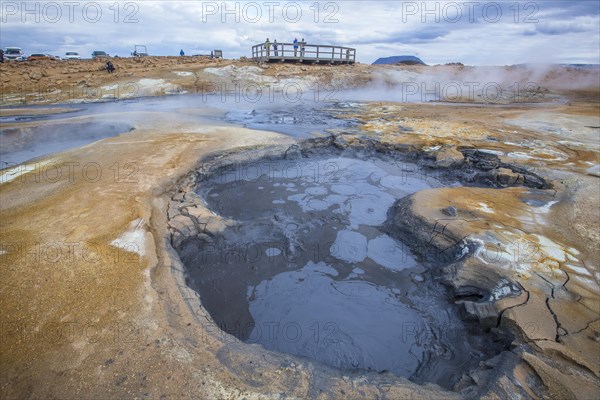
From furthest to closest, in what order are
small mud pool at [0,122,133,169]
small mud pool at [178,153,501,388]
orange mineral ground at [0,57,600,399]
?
small mud pool at [0,122,133,169] < small mud pool at [178,153,501,388] < orange mineral ground at [0,57,600,399]

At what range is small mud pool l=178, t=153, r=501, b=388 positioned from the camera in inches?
120

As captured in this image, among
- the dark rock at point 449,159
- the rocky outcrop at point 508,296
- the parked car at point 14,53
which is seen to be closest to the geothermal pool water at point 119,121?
the dark rock at point 449,159

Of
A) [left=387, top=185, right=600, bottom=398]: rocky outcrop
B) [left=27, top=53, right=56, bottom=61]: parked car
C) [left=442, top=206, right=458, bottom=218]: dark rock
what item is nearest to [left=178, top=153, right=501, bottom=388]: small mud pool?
[left=387, top=185, right=600, bottom=398]: rocky outcrop

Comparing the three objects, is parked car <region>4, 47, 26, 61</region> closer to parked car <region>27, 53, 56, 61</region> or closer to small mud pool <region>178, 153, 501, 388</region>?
parked car <region>27, 53, 56, 61</region>

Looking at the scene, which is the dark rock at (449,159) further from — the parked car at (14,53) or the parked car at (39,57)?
the parked car at (14,53)

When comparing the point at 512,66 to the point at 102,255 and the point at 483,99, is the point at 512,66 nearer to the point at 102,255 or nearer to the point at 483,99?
the point at 483,99

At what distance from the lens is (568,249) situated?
3684 mm

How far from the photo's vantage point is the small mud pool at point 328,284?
3049 mm

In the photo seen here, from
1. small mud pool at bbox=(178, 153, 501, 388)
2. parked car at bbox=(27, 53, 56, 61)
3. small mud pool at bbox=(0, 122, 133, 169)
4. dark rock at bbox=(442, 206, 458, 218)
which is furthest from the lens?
parked car at bbox=(27, 53, 56, 61)

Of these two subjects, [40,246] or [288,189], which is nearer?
[40,246]

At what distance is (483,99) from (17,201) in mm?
19954

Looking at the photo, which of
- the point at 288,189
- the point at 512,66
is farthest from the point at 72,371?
the point at 512,66

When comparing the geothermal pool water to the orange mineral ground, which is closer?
the orange mineral ground

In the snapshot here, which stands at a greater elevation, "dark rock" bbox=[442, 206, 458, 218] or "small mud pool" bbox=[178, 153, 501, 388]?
"dark rock" bbox=[442, 206, 458, 218]
